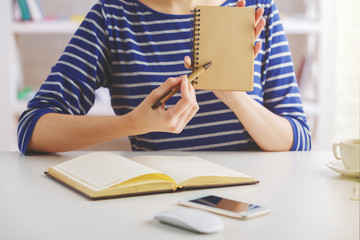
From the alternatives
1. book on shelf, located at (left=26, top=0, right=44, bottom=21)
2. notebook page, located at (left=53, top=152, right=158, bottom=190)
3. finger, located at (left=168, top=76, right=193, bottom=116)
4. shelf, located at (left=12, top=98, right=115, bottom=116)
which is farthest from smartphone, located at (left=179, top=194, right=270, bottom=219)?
book on shelf, located at (left=26, top=0, right=44, bottom=21)

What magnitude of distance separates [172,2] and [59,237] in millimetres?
900

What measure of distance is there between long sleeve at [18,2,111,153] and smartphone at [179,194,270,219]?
1.91 ft

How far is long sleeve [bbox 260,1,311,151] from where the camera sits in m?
1.30

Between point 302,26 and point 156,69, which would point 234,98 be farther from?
point 302,26

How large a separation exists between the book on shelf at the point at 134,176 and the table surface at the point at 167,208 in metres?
0.01

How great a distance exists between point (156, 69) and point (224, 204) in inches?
26.1

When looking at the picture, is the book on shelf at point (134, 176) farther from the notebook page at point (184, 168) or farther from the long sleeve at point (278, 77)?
the long sleeve at point (278, 77)

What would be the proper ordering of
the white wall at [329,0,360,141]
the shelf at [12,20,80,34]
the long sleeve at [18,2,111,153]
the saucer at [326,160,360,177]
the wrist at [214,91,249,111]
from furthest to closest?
the white wall at [329,0,360,141] → the shelf at [12,20,80,34] → the long sleeve at [18,2,111,153] → the wrist at [214,91,249,111] → the saucer at [326,160,360,177]

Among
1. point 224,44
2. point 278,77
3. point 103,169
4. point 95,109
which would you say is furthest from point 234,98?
point 95,109

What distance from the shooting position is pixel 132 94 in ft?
4.35

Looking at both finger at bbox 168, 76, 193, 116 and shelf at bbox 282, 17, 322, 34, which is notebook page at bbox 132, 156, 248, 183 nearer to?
finger at bbox 168, 76, 193, 116

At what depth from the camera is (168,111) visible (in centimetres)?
96

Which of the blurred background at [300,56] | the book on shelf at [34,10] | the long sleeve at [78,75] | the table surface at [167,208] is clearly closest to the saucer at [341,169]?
the table surface at [167,208]

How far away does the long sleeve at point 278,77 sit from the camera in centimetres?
130
